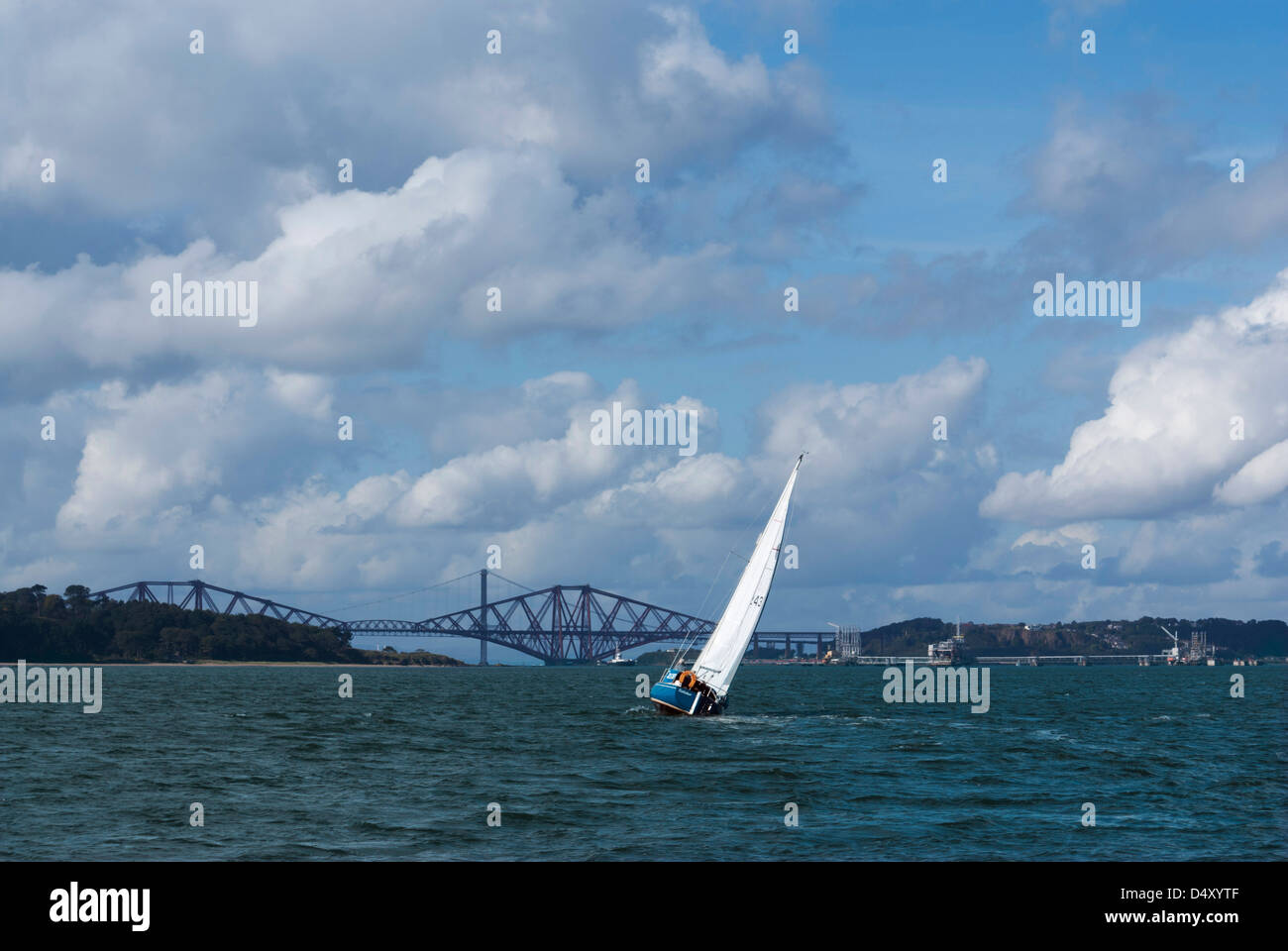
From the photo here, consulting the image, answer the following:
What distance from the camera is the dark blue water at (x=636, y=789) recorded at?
20.6 meters

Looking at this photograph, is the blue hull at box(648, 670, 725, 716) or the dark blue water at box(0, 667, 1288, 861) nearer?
the dark blue water at box(0, 667, 1288, 861)

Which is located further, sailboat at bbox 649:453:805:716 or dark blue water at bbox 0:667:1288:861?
sailboat at bbox 649:453:805:716

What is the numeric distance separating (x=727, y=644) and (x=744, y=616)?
4.43 ft

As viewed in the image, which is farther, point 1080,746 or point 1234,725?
point 1234,725

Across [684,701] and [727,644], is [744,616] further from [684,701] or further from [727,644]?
[684,701]

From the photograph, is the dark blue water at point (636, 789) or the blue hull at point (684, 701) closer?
the dark blue water at point (636, 789)

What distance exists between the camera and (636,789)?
27.9 meters

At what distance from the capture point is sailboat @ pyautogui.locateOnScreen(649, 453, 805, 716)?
5044 centimetres

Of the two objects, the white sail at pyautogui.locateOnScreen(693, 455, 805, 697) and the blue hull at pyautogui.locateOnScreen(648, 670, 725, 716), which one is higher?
the white sail at pyautogui.locateOnScreen(693, 455, 805, 697)

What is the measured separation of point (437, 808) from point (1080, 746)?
24.8m

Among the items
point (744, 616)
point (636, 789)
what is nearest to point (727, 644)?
point (744, 616)

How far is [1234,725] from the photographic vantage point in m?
55.1
